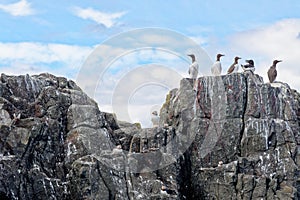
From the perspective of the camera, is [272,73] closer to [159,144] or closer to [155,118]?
[155,118]

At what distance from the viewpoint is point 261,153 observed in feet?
125

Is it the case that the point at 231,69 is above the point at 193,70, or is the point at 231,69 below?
above

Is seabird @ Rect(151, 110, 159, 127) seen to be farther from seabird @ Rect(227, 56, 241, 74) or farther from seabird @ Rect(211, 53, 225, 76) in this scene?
seabird @ Rect(227, 56, 241, 74)

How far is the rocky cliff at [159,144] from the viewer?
3375 cm

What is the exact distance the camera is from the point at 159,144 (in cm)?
3847

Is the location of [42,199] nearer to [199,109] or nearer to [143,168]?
[143,168]

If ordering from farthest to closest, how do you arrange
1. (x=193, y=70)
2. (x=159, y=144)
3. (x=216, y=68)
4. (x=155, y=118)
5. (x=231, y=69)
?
(x=231, y=69)
(x=216, y=68)
(x=155, y=118)
(x=193, y=70)
(x=159, y=144)

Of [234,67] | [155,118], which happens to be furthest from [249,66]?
[155,118]

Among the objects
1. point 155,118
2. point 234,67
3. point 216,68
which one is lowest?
point 155,118

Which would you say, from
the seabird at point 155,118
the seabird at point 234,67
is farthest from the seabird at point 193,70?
the seabird at point 155,118

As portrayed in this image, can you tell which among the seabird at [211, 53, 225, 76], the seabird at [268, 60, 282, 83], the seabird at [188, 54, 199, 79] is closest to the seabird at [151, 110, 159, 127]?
the seabird at [188, 54, 199, 79]

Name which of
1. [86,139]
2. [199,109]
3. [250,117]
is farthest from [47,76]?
[250,117]

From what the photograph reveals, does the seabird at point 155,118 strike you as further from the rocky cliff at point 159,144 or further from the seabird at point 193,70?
the seabird at point 193,70

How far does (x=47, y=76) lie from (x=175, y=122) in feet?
29.1
